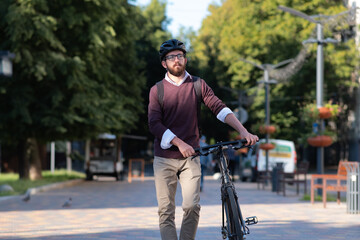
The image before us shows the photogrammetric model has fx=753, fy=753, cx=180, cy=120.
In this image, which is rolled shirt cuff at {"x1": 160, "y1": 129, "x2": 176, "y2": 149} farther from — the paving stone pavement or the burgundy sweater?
the paving stone pavement

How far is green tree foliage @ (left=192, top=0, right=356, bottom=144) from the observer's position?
39375 mm

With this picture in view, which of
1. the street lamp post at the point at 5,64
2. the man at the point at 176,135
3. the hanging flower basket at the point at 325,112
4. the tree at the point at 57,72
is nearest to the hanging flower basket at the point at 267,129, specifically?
the tree at the point at 57,72

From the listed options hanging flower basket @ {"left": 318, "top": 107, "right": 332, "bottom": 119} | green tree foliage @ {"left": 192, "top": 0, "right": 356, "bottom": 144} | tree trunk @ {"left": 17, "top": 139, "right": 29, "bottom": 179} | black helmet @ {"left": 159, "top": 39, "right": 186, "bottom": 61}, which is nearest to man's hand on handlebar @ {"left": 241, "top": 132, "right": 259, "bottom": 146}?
black helmet @ {"left": 159, "top": 39, "right": 186, "bottom": 61}

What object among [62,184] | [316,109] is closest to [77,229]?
[316,109]

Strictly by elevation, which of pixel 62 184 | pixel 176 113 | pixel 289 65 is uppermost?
pixel 289 65

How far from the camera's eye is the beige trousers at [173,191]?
6059 mm

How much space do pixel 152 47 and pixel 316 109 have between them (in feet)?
100

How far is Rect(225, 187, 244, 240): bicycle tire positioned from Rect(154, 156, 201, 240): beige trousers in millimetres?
333

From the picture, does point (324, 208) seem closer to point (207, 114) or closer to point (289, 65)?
point (289, 65)

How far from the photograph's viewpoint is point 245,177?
31.6m

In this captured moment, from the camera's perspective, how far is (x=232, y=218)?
18.8 ft

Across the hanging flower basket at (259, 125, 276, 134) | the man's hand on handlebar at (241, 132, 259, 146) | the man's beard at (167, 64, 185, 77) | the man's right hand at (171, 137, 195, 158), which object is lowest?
the man's right hand at (171, 137, 195, 158)

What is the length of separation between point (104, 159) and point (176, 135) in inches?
1103

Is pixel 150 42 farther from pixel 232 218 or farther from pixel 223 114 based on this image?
pixel 232 218
